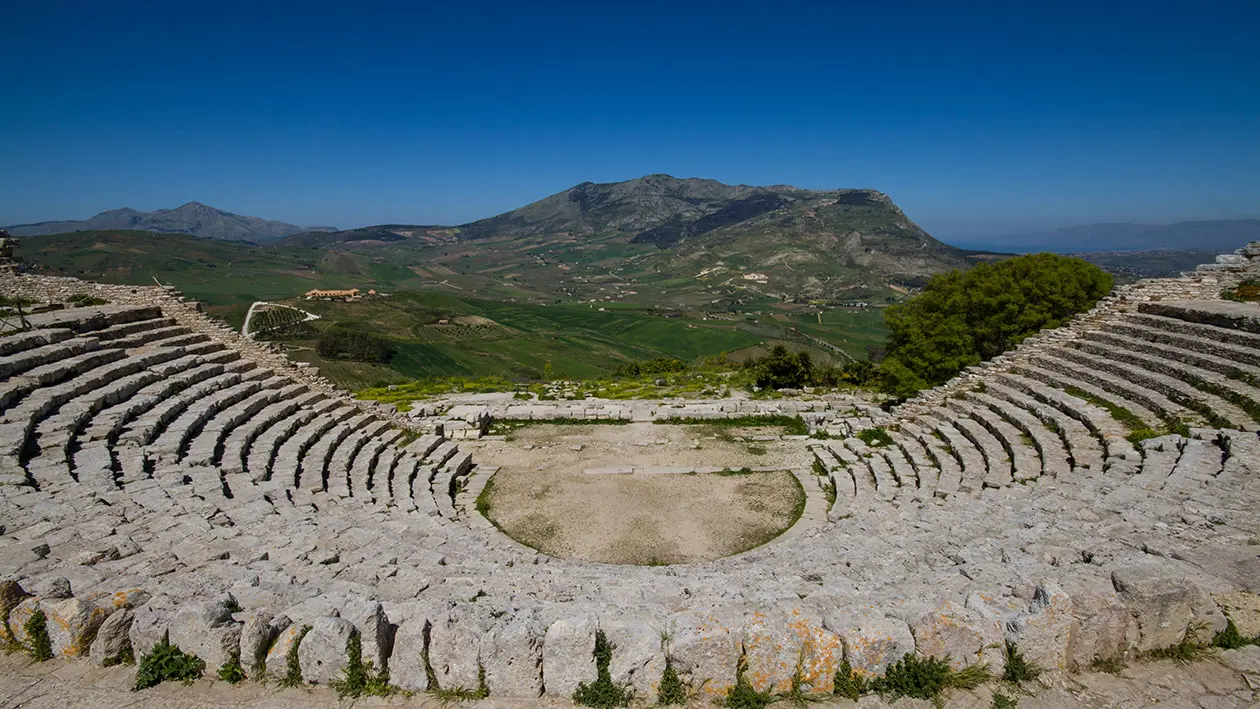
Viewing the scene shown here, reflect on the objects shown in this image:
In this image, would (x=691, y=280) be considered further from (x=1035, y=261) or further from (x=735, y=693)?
(x=735, y=693)

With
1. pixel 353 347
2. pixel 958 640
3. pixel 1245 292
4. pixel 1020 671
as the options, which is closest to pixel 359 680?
Result: pixel 958 640

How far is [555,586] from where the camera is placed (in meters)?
9.69

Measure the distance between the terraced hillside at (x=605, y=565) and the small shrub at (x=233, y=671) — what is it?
127mm

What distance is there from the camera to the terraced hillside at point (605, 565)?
5906 millimetres

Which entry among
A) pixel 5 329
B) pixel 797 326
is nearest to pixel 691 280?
pixel 797 326

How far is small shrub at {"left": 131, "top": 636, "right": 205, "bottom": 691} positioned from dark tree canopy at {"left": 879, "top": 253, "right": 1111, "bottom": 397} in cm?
2285

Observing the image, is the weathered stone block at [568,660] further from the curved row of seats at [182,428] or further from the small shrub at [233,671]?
the curved row of seats at [182,428]

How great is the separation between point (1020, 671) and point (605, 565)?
8215 millimetres

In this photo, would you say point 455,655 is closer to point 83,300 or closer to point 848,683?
point 848,683

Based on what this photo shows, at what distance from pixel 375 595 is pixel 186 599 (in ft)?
→ 6.80

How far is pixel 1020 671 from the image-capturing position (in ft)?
19.2

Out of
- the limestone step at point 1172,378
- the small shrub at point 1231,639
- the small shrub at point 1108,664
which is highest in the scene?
the limestone step at point 1172,378

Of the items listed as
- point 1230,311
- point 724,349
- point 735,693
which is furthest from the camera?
point 724,349

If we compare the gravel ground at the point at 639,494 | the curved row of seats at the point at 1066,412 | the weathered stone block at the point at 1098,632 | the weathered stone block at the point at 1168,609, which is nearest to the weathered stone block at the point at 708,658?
the weathered stone block at the point at 1098,632
